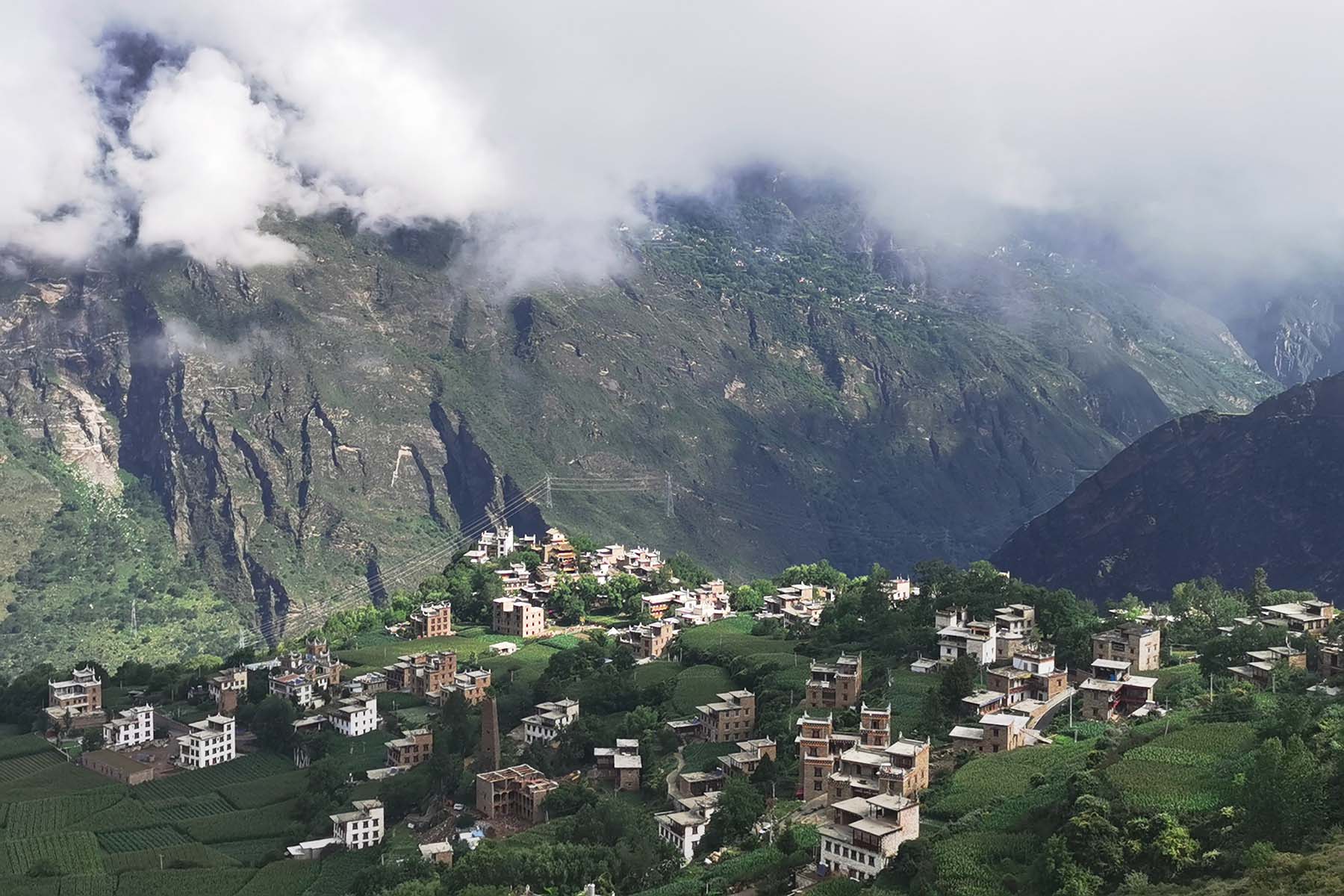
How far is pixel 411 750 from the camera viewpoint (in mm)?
63562

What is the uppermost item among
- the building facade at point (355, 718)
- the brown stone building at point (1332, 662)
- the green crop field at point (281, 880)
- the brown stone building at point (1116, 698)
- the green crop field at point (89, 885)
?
the brown stone building at point (1332, 662)

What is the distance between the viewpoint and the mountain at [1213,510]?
372 ft

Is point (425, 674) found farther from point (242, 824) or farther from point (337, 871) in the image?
point (337, 871)

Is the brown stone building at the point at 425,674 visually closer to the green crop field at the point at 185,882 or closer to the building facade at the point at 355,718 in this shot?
the building facade at the point at 355,718

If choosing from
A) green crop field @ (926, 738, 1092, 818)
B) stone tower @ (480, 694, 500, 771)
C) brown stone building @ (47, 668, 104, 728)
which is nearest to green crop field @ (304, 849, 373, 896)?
stone tower @ (480, 694, 500, 771)

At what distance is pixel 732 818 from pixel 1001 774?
8.39 m

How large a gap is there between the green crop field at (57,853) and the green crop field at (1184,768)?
35109mm

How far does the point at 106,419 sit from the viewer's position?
14912cm

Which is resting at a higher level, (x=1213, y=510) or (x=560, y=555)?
(x=1213, y=510)

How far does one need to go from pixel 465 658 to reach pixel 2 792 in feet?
81.8

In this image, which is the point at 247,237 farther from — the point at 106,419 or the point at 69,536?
the point at 69,536

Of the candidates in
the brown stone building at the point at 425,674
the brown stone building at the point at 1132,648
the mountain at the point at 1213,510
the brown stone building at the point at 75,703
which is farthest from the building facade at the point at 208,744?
the mountain at the point at 1213,510

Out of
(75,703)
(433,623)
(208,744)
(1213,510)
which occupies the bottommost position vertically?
(208,744)

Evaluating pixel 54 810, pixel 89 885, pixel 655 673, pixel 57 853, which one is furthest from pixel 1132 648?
pixel 54 810
